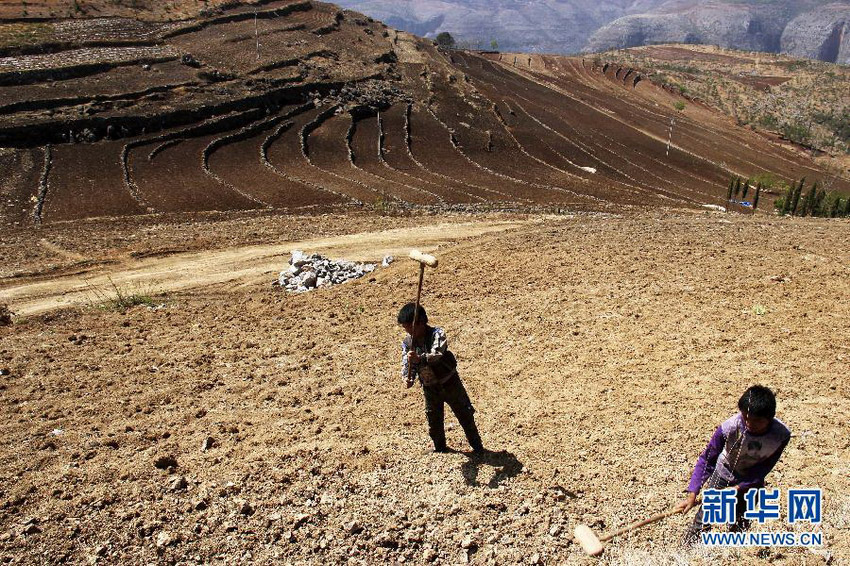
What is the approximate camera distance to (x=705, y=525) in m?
5.31

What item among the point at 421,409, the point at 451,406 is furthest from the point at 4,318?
the point at 451,406

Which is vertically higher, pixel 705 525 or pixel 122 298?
pixel 705 525

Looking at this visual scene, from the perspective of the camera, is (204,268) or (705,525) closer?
(705,525)

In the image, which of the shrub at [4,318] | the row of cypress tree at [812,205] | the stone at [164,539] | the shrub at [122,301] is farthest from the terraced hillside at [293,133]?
the stone at [164,539]

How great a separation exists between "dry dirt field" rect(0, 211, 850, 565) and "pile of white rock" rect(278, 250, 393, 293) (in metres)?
1.00

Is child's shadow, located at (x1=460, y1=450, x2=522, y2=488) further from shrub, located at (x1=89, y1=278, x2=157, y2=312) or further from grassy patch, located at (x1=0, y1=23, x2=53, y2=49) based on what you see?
grassy patch, located at (x1=0, y1=23, x2=53, y2=49)

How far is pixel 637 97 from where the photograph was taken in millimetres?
105375

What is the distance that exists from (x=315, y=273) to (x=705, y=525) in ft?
39.2

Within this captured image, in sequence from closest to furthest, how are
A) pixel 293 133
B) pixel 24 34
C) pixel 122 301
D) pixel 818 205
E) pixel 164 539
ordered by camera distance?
1. pixel 164 539
2. pixel 122 301
3. pixel 818 205
4. pixel 293 133
5. pixel 24 34

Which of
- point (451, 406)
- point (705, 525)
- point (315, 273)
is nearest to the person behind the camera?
point (705, 525)

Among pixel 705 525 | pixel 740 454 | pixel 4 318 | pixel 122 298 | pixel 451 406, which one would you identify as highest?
pixel 740 454

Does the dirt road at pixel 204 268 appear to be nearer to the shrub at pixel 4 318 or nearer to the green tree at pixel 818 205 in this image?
the shrub at pixel 4 318

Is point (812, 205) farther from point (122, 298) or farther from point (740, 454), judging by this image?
point (122, 298)

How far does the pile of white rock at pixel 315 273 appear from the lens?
1532cm
